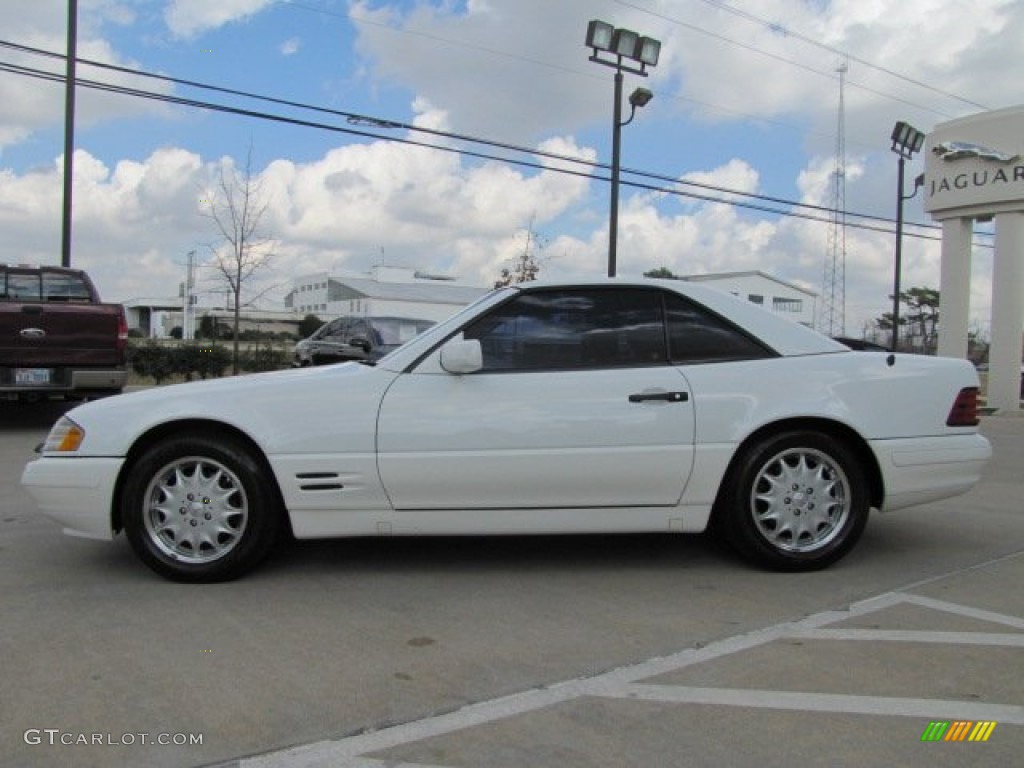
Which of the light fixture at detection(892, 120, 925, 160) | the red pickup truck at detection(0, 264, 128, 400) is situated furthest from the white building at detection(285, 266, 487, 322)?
the red pickup truck at detection(0, 264, 128, 400)

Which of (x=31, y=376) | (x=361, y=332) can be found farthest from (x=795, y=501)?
(x=361, y=332)

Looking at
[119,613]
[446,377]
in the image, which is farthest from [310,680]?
[446,377]

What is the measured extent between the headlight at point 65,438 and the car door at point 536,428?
1543 millimetres

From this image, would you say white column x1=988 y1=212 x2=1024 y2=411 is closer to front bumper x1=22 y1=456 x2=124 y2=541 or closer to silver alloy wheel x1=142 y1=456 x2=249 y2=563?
silver alloy wheel x1=142 y1=456 x2=249 y2=563

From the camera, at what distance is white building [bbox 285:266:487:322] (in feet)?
278

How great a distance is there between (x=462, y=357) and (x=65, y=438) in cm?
208

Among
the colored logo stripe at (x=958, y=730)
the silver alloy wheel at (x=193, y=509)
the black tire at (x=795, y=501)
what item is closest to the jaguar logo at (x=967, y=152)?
the black tire at (x=795, y=501)

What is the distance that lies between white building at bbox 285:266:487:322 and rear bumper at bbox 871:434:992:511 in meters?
63.9

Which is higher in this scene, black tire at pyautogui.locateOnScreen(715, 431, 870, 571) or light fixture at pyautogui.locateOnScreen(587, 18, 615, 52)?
light fixture at pyautogui.locateOnScreen(587, 18, 615, 52)

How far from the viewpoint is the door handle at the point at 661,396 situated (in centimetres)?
440

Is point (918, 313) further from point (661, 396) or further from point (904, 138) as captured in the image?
point (661, 396)

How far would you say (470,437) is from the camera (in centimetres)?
430

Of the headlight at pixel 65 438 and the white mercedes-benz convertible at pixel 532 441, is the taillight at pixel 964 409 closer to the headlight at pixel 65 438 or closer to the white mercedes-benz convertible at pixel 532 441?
the white mercedes-benz convertible at pixel 532 441

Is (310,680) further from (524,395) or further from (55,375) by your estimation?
(55,375)
